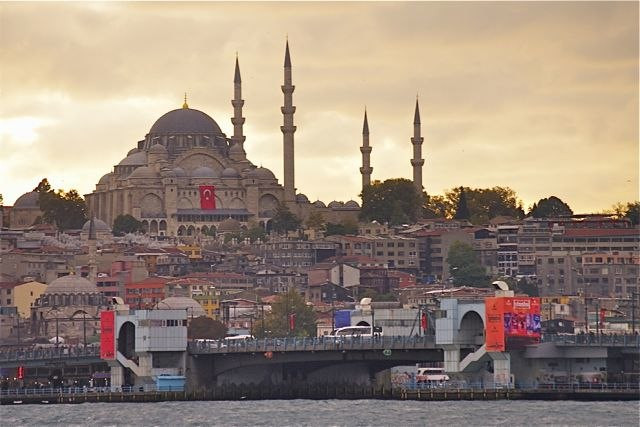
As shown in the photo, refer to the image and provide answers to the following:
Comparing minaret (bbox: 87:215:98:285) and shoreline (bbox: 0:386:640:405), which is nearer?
shoreline (bbox: 0:386:640:405)

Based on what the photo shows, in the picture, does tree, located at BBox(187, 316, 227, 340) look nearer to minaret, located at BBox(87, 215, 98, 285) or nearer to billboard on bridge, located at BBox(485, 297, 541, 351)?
minaret, located at BBox(87, 215, 98, 285)

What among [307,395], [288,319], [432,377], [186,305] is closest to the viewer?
[307,395]

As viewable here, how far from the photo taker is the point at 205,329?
153 m

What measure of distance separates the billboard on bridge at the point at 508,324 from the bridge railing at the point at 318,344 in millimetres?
3292

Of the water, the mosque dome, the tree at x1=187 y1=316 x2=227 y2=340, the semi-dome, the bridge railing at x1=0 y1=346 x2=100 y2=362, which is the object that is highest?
the semi-dome

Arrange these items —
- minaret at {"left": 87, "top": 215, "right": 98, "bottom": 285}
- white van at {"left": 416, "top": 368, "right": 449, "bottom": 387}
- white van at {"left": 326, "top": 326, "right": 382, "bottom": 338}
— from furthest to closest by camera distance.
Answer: minaret at {"left": 87, "top": 215, "right": 98, "bottom": 285} < white van at {"left": 326, "top": 326, "right": 382, "bottom": 338} < white van at {"left": 416, "top": 368, "right": 449, "bottom": 387}

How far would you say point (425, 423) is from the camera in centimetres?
8719

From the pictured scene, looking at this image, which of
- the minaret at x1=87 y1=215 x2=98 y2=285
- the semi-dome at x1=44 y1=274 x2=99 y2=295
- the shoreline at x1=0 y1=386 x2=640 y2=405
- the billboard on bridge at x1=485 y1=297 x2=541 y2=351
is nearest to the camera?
the shoreline at x1=0 y1=386 x2=640 y2=405

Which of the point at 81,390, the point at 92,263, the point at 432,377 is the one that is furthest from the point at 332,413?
the point at 92,263

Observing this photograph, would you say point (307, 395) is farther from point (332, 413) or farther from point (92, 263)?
point (92, 263)

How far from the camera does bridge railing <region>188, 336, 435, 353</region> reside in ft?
337

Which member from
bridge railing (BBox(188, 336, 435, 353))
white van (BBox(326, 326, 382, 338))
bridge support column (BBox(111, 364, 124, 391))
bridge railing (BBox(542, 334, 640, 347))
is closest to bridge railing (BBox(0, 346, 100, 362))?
bridge support column (BBox(111, 364, 124, 391))

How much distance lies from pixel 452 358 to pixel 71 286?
81.9m

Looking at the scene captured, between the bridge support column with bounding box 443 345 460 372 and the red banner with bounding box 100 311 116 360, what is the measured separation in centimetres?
1391
